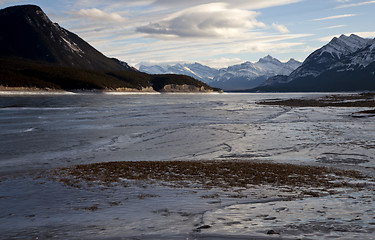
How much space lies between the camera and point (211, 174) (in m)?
14.4

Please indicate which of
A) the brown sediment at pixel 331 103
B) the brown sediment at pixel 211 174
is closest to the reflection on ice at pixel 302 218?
the brown sediment at pixel 211 174

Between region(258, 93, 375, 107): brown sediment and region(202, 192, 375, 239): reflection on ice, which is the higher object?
region(258, 93, 375, 107): brown sediment

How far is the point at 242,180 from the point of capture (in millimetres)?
13227

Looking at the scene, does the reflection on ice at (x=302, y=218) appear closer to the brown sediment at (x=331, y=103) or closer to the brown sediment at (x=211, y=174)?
the brown sediment at (x=211, y=174)

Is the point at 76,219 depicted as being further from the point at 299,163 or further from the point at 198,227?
the point at 299,163

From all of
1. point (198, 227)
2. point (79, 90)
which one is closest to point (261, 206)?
point (198, 227)

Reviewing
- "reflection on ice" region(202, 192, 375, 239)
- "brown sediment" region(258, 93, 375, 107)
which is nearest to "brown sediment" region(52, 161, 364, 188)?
"reflection on ice" region(202, 192, 375, 239)

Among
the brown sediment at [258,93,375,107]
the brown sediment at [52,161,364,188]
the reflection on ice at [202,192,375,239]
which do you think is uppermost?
the brown sediment at [258,93,375,107]

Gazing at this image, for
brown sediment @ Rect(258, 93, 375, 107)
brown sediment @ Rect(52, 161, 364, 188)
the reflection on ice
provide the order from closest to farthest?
1. the reflection on ice
2. brown sediment @ Rect(52, 161, 364, 188)
3. brown sediment @ Rect(258, 93, 375, 107)

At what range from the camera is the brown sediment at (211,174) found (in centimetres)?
1286

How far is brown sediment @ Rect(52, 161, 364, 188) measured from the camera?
1286 centimetres

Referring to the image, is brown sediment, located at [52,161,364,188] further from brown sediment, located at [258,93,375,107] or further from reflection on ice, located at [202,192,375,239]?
brown sediment, located at [258,93,375,107]

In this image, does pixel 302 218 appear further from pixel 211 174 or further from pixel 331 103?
pixel 331 103

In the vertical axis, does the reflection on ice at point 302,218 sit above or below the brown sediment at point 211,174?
above
